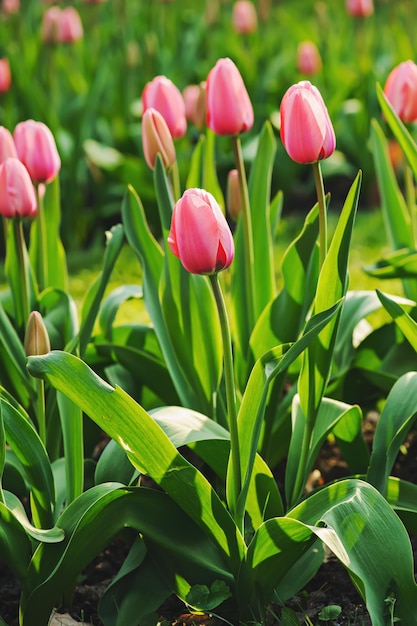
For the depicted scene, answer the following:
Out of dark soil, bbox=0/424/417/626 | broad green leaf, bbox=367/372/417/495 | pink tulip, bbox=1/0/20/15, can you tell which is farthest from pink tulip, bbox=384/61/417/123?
pink tulip, bbox=1/0/20/15

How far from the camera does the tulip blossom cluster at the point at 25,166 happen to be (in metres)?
1.94

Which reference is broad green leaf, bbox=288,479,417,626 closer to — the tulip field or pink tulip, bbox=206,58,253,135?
the tulip field

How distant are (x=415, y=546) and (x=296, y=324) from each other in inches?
20.8

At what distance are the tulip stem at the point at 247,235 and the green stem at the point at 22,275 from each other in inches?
18.7

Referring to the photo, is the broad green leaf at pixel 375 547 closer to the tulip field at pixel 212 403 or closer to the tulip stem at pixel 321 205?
the tulip field at pixel 212 403

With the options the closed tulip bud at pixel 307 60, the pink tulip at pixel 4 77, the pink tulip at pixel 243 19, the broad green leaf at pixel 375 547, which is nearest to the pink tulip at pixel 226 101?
the broad green leaf at pixel 375 547

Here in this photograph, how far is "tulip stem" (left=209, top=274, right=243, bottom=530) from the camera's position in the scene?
4.97 feet

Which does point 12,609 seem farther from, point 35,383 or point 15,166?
point 15,166

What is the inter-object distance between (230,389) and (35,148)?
811 millimetres

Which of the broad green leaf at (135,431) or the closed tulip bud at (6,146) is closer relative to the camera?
the broad green leaf at (135,431)

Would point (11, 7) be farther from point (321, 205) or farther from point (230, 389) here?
point (230, 389)

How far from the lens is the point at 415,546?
6.57ft

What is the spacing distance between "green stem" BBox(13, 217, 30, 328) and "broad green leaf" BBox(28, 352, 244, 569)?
555 millimetres

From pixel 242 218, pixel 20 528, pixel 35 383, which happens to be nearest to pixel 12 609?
pixel 20 528
